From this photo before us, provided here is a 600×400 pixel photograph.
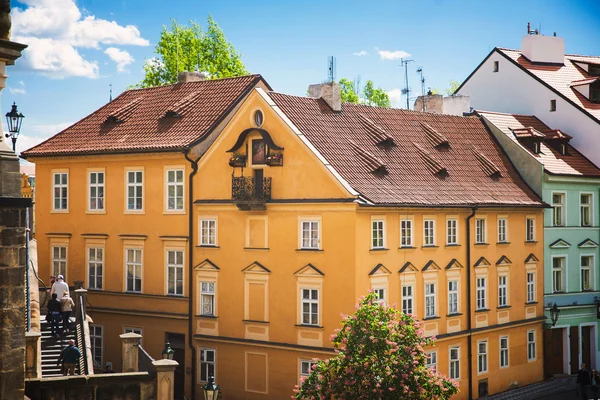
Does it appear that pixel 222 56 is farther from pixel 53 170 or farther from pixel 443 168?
pixel 443 168

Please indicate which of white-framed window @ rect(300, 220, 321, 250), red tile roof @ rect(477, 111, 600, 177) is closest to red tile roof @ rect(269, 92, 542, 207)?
red tile roof @ rect(477, 111, 600, 177)

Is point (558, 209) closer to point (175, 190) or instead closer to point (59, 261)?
point (175, 190)

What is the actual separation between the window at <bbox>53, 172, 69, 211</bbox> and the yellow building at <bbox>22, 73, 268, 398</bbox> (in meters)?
0.04

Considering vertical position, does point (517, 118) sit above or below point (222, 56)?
below

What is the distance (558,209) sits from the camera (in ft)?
138

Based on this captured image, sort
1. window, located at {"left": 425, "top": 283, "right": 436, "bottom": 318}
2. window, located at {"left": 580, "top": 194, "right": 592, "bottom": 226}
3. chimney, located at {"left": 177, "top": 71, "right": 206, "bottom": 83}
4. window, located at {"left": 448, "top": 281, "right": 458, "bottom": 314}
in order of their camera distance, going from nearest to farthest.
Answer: window, located at {"left": 425, "top": 283, "right": 436, "bottom": 318} < window, located at {"left": 448, "top": 281, "right": 458, "bottom": 314} < window, located at {"left": 580, "top": 194, "right": 592, "bottom": 226} < chimney, located at {"left": 177, "top": 71, "right": 206, "bottom": 83}

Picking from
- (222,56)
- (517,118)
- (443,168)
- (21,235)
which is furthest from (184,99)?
(21,235)

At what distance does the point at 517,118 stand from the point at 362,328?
21.3m

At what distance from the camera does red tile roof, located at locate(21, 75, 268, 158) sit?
125ft

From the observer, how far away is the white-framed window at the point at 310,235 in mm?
33000

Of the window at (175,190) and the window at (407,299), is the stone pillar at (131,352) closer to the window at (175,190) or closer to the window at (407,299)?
the window at (175,190)

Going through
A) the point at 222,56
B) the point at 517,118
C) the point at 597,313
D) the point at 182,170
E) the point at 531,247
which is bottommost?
the point at 597,313

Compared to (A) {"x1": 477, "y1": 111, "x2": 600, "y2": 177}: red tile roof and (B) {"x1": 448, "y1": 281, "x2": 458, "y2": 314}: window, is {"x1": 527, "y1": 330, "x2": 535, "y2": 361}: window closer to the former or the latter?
(B) {"x1": 448, "y1": 281, "x2": 458, "y2": 314}: window

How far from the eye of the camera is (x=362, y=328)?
90.3 feet
